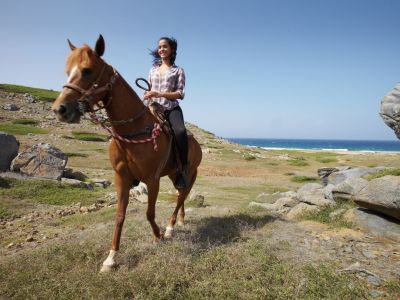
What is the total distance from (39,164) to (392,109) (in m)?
14.7

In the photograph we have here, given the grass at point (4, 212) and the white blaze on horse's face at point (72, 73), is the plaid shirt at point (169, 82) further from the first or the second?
the grass at point (4, 212)

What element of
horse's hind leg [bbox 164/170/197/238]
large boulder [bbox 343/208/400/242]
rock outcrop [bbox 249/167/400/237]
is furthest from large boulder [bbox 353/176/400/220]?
horse's hind leg [bbox 164/170/197/238]

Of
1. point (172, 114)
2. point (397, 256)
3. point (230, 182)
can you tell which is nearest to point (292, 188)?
point (230, 182)

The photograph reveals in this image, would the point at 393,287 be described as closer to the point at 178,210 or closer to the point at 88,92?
the point at 178,210

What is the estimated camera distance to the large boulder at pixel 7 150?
50.8 ft

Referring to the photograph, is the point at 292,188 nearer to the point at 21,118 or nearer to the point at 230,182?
the point at 230,182

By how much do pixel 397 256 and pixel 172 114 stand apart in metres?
5.84

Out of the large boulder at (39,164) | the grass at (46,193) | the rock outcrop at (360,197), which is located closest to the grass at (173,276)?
the rock outcrop at (360,197)

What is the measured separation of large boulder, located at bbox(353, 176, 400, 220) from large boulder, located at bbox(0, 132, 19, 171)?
15.1 metres

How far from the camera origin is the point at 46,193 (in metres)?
13.4

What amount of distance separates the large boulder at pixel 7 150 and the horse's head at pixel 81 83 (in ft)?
40.3

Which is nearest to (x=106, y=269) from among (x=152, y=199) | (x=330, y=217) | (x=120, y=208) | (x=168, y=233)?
(x=120, y=208)

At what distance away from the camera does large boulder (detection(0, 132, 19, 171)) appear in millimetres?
15477

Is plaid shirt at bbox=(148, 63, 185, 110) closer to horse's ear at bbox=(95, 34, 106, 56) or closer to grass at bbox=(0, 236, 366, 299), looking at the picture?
horse's ear at bbox=(95, 34, 106, 56)
